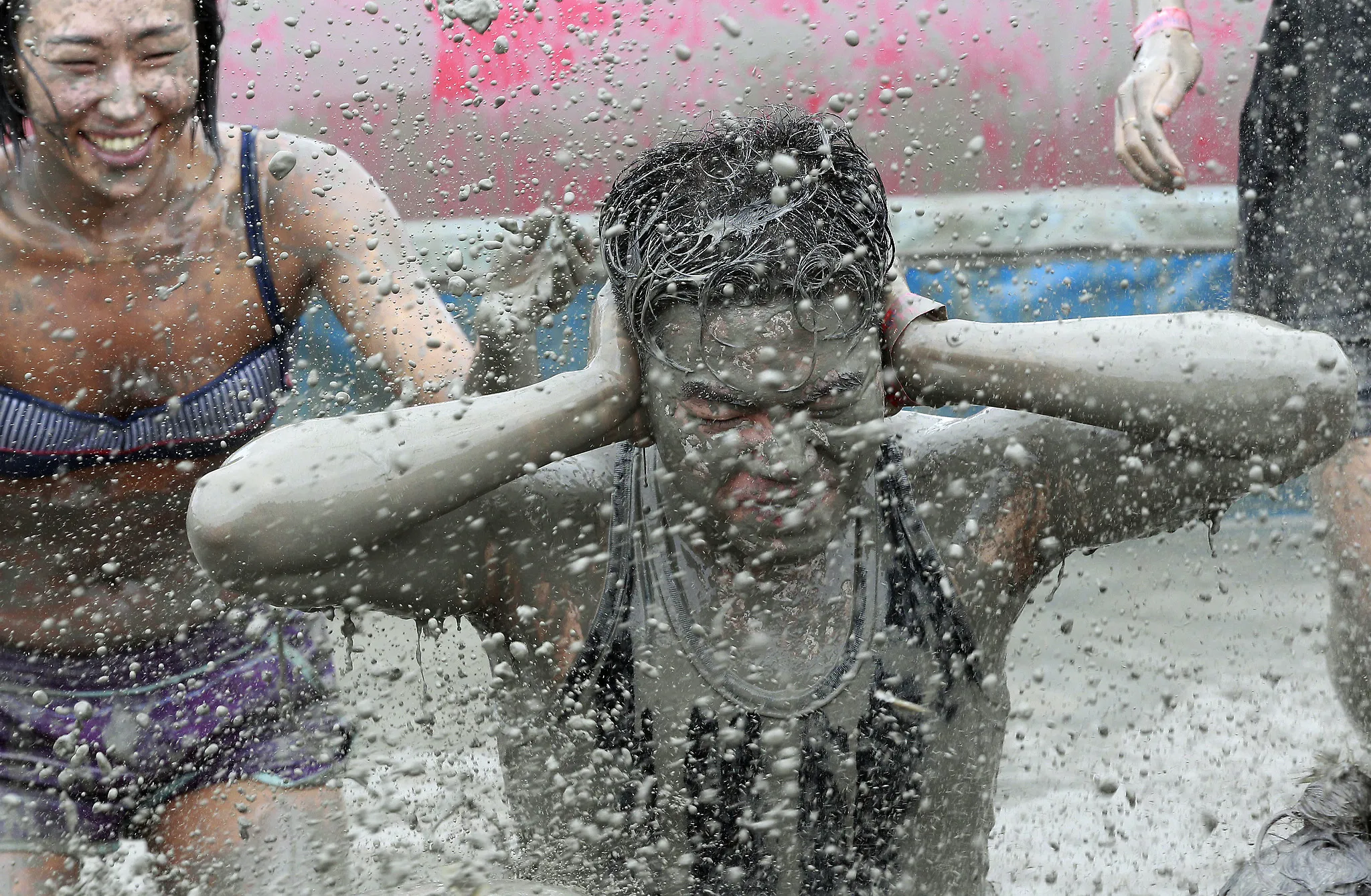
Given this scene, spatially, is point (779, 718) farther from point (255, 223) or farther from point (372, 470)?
point (255, 223)

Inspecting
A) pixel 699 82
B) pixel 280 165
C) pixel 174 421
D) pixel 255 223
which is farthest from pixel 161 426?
pixel 699 82

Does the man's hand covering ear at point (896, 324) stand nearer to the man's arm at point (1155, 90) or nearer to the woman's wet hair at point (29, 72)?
the man's arm at point (1155, 90)

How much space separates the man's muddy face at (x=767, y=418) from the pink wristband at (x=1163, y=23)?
1.21m

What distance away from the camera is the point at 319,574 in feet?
6.74

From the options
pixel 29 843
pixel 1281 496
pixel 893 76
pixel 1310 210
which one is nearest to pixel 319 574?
pixel 29 843

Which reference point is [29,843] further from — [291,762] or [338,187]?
[338,187]

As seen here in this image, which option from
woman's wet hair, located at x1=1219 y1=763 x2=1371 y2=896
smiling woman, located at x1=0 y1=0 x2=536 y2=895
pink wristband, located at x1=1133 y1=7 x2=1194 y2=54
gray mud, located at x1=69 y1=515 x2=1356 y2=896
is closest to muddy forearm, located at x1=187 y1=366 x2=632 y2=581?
smiling woman, located at x1=0 y1=0 x2=536 y2=895

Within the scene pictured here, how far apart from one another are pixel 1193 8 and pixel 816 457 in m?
3.56

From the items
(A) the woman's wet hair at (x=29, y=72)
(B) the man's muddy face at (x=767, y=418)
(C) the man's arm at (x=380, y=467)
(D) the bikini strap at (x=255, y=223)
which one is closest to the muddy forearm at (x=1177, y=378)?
(B) the man's muddy face at (x=767, y=418)

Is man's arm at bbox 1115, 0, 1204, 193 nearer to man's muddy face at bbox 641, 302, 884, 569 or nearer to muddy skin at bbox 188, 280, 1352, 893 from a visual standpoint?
muddy skin at bbox 188, 280, 1352, 893

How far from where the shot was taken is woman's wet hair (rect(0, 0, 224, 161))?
88.3 inches

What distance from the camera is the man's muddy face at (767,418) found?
6.41 ft

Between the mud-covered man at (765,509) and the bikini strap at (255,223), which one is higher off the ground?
the bikini strap at (255,223)

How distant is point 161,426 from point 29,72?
590 millimetres
